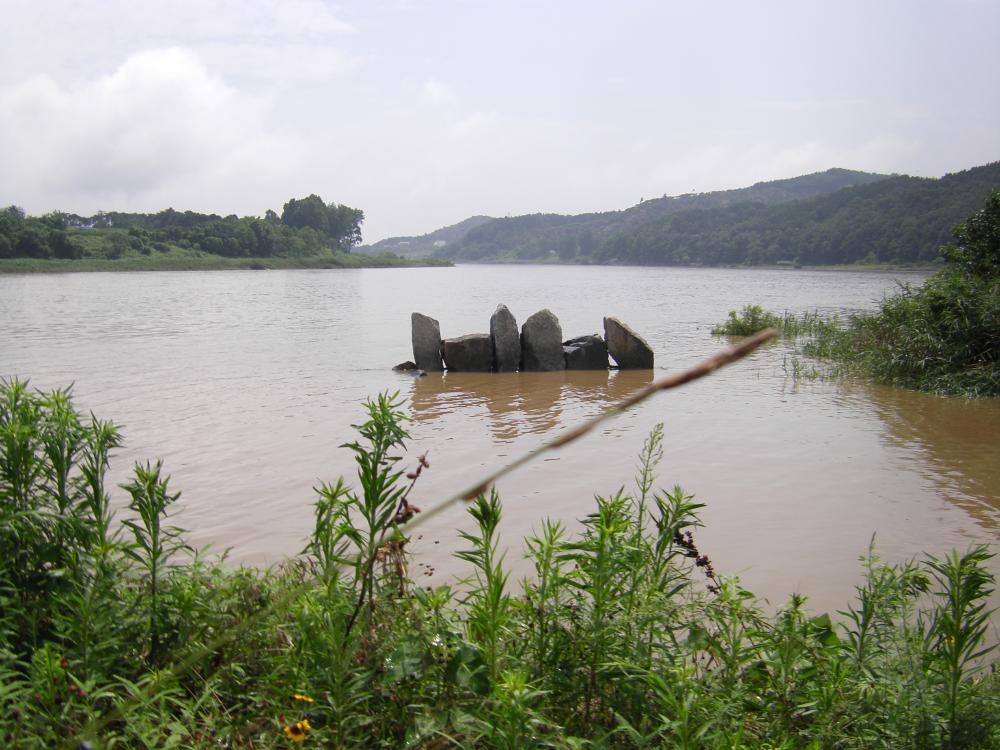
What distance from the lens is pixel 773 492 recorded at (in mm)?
7121

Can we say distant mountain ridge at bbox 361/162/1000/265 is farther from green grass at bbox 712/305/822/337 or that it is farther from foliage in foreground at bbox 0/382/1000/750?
foliage in foreground at bbox 0/382/1000/750

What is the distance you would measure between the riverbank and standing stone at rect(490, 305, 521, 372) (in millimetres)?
64027

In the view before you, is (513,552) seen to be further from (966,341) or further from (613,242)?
(613,242)

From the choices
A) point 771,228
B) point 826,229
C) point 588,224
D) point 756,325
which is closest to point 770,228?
point 771,228

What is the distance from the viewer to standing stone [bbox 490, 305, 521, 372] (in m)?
15.5

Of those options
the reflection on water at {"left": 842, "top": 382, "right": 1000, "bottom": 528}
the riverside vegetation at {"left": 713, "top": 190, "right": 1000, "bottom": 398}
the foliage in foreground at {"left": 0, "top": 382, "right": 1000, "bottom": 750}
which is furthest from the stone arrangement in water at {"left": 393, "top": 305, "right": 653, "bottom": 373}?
the foliage in foreground at {"left": 0, "top": 382, "right": 1000, "bottom": 750}

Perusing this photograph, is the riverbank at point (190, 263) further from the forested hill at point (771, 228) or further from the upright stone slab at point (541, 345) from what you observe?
the upright stone slab at point (541, 345)

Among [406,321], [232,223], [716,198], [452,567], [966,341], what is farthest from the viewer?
[716,198]

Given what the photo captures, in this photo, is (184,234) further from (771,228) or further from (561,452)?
(561,452)

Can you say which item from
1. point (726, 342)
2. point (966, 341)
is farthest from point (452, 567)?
point (726, 342)

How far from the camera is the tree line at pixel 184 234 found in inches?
2943

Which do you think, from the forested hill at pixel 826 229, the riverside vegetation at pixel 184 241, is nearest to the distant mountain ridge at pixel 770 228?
the forested hill at pixel 826 229

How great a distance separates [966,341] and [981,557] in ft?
39.1

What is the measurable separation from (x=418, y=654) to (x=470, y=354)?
504 inches
